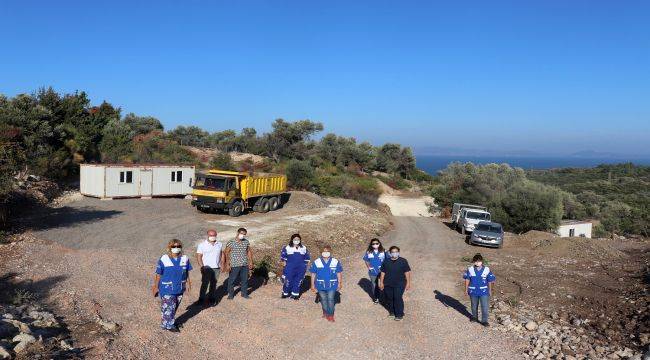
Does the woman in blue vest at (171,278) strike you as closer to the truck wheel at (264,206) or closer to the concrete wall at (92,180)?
the truck wheel at (264,206)

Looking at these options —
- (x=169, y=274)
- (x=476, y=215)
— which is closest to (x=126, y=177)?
(x=476, y=215)

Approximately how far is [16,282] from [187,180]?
19.2 metres

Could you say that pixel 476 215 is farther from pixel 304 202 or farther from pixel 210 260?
pixel 210 260

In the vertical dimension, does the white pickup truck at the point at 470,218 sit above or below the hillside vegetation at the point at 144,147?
below

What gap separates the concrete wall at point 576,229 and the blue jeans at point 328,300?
28.4 meters

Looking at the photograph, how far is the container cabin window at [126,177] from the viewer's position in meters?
27.4

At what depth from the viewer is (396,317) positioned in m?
10.6

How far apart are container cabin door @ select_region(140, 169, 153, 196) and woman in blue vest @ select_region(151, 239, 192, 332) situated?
21075 millimetres

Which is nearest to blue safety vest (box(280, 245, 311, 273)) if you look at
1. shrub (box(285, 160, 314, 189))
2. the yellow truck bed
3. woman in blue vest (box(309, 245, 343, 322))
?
woman in blue vest (box(309, 245, 343, 322))

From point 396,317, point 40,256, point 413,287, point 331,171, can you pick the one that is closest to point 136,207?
point 40,256

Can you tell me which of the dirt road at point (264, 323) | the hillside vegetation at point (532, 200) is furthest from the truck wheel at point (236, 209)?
the hillside vegetation at point (532, 200)

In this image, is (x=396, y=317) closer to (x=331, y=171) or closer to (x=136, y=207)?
(x=136, y=207)

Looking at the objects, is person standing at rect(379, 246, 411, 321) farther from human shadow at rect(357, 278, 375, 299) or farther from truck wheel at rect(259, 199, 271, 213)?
truck wheel at rect(259, 199, 271, 213)

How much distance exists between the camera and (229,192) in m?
24.8
